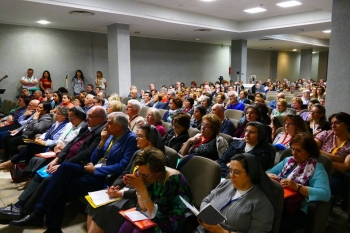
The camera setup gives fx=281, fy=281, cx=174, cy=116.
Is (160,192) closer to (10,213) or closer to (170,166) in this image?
(170,166)

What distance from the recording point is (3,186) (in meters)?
3.77

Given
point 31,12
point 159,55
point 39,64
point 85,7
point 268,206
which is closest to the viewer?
point 268,206

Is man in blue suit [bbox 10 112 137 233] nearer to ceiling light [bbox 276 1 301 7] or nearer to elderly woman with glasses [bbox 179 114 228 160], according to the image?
elderly woman with glasses [bbox 179 114 228 160]

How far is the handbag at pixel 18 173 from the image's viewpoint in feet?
12.6

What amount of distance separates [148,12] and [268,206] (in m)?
6.66

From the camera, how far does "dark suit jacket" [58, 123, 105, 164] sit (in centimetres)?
308

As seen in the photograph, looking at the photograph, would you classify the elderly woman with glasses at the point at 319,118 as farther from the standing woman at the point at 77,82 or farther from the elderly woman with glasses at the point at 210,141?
the standing woman at the point at 77,82

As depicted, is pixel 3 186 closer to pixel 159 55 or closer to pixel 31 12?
pixel 31 12

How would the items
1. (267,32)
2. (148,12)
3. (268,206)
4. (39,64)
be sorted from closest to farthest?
(268,206) < (148,12) < (39,64) < (267,32)

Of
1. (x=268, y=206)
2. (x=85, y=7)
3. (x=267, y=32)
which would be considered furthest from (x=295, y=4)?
(x=268, y=206)

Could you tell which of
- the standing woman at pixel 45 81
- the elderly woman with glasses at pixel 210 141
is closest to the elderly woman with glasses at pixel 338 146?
the elderly woman with glasses at pixel 210 141

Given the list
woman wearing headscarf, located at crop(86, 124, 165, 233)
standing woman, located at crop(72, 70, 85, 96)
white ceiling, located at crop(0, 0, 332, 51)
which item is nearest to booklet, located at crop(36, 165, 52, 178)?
woman wearing headscarf, located at crop(86, 124, 165, 233)

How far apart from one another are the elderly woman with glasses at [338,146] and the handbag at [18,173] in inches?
146

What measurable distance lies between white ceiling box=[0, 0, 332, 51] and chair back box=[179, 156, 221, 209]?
5193 millimetres
